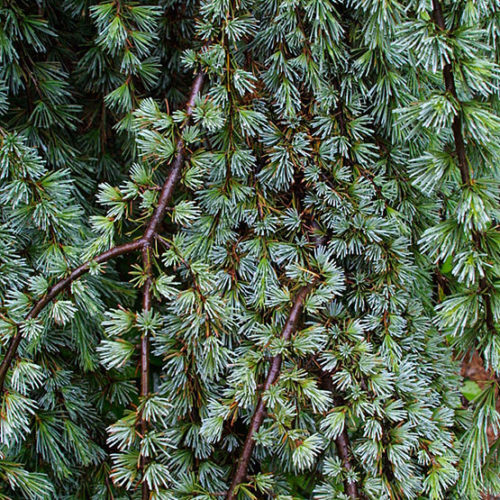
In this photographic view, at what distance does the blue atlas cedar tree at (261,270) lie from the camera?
0.75 meters

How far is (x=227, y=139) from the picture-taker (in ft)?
2.79

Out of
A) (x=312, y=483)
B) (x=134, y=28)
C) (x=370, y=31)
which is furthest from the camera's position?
(x=312, y=483)

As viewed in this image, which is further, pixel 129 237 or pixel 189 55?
pixel 129 237

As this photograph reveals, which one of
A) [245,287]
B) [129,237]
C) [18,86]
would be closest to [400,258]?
[245,287]

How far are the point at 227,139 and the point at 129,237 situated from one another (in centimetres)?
A: 33

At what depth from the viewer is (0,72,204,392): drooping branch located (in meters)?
0.76

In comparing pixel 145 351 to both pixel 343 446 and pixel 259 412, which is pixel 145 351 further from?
pixel 343 446

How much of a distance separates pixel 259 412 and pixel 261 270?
0.22 meters

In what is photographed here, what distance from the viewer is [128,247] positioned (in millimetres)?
805

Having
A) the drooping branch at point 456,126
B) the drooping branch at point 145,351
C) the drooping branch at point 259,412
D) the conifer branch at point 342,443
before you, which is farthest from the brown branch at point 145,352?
the drooping branch at point 456,126

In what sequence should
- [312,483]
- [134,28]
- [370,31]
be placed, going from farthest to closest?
[312,483] → [134,28] → [370,31]

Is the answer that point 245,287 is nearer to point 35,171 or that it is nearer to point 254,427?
point 254,427

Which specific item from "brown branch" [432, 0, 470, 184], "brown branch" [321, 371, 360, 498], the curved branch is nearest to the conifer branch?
"brown branch" [321, 371, 360, 498]

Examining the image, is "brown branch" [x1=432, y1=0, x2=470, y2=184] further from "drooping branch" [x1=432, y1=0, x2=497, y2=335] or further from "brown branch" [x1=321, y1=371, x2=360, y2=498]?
"brown branch" [x1=321, y1=371, x2=360, y2=498]
